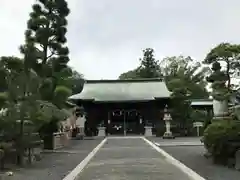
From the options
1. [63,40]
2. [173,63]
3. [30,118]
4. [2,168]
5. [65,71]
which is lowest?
[2,168]

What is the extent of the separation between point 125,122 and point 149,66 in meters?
24.3

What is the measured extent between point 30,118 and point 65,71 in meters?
12.8

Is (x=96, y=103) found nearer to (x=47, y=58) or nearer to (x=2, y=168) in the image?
(x=47, y=58)

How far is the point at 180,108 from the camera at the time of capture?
42000 mm

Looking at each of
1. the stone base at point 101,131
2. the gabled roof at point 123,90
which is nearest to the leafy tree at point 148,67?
the gabled roof at point 123,90

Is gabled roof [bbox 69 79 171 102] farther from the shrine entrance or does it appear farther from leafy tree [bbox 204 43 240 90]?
leafy tree [bbox 204 43 240 90]

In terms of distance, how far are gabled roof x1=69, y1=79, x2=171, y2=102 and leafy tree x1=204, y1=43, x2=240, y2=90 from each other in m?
28.6

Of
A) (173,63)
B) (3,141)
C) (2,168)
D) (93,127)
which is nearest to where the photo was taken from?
(2,168)

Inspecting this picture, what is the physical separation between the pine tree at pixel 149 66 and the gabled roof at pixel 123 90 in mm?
17806

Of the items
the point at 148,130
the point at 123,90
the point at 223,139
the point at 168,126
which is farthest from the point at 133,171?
the point at 123,90

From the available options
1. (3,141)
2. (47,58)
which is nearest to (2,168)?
(3,141)

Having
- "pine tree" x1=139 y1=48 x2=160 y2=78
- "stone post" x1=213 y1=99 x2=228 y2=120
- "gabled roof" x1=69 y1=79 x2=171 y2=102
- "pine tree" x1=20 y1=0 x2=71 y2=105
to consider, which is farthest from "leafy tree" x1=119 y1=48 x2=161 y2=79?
"stone post" x1=213 y1=99 x2=228 y2=120

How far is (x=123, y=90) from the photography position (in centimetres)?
4978

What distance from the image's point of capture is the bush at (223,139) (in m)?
14.1
